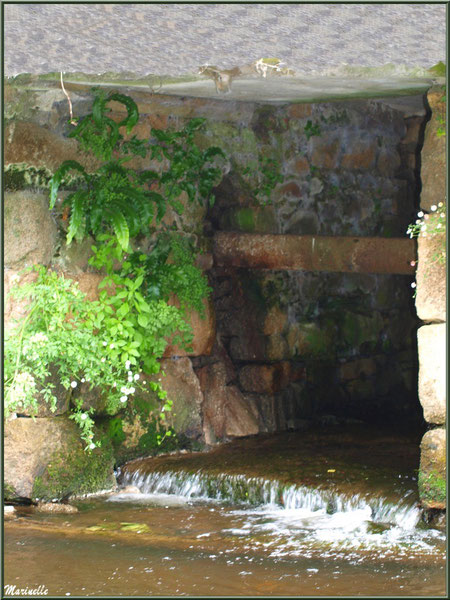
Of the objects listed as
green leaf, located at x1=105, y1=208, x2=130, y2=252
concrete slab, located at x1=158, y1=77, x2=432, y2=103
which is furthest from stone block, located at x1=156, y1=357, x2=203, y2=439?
concrete slab, located at x1=158, y1=77, x2=432, y2=103

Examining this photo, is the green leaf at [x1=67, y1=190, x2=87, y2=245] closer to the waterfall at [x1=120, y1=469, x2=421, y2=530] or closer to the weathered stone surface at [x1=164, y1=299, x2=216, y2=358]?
the weathered stone surface at [x1=164, y1=299, x2=216, y2=358]

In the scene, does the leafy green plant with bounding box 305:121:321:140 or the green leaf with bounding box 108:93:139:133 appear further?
the leafy green plant with bounding box 305:121:321:140

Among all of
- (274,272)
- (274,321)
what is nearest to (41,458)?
(274,321)

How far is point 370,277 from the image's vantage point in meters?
8.83

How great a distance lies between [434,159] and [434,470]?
1.68 metres

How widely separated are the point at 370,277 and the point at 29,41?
465 centimetres

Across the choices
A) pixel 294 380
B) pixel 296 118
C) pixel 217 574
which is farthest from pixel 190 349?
pixel 217 574

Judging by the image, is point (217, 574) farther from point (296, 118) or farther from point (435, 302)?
point (296, 118)

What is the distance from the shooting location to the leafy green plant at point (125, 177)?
626 cm

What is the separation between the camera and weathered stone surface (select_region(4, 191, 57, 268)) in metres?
6.24

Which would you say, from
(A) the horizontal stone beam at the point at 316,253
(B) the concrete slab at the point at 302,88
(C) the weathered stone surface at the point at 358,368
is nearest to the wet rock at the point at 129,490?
(A) the horizontal stone beam at the point at 316,253

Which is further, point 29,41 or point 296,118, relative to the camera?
point 296,118

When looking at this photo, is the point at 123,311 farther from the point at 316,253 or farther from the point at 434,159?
the point at 434,159

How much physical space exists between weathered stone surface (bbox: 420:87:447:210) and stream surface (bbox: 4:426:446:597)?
65.9 inches
